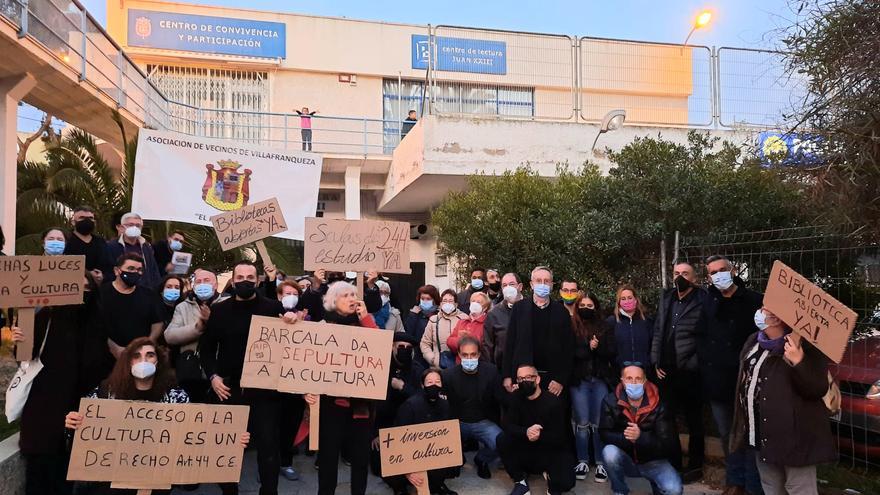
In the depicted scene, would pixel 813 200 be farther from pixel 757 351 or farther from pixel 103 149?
pixel 103 149

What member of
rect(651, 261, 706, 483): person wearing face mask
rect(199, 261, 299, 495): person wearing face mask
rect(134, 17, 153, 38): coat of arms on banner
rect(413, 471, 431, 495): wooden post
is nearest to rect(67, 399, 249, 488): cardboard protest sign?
rect(199, 261, 299, 495): person wearing face mask

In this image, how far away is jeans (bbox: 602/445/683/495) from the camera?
5207 mm

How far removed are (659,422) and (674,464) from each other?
451mm

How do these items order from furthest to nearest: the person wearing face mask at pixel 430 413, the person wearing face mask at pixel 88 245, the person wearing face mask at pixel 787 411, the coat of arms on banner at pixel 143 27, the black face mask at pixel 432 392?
1. the coat of arms on banner at pixel 143 27
2. the person wearing face mask at pixel 88 245
3. the black face mask at pixel 432 392
4. the person wearing face mask at pixel 430 413
5. the person wearing face mask at pixel 787 411

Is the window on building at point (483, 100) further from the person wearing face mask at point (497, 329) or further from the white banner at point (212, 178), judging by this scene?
the person wearing face mask at point (497, 329)

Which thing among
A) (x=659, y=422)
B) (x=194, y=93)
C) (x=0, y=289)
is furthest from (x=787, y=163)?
(x=194, y=93)

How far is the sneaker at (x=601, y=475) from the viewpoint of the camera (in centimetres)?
578

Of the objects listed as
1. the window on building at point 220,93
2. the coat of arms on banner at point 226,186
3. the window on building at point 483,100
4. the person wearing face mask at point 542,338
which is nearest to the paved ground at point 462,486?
the person wearing face mask at point 542,338

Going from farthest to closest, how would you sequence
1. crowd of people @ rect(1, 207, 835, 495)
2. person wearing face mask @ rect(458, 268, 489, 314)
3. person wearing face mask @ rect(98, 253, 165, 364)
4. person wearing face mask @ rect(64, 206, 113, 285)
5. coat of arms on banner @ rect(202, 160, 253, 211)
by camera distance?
coat of arms on banner @ rect(202, 160, 253, 211) < person wearing face mask @ rect(458, 268, 489, 314) < person wearing face mask @ rect(64, 206, 113, 285) < person wearing face mask @ rect(98, 253, 165, 364) < crowd of people @ rect(1, 207, 835, 495)

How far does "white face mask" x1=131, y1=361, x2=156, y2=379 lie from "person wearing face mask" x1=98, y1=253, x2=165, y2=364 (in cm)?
41

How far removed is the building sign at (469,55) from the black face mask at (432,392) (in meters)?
8.69

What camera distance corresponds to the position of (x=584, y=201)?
8320mm

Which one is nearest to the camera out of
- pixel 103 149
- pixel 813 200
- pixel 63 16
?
pixel 813 200

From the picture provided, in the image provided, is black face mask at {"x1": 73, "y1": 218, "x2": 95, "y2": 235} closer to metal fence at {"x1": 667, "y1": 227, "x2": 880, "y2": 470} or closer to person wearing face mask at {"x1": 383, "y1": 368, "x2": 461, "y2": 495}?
person wearing face mask at {"x1": 383, "y1": 368, "x2": 461, "y2": 495}
